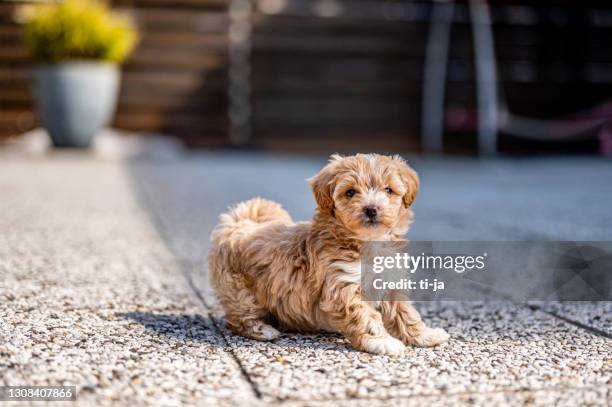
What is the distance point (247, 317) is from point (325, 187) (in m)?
0.56

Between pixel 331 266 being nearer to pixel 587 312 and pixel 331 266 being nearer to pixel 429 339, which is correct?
pixel 429 339

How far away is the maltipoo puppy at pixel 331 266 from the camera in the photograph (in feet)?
8.28

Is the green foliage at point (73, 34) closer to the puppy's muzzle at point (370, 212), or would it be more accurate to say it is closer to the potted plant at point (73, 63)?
the potted plant at point (73, 63)

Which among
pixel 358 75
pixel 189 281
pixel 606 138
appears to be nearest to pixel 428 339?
pixel 189 281

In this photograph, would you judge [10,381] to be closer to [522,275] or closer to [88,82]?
[522,275]

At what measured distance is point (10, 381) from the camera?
2.09m

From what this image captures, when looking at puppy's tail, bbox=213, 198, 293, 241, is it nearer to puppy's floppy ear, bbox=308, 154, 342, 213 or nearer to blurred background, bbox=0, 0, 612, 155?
puppy's floppy ear, bbox=308, 154, 342, 213

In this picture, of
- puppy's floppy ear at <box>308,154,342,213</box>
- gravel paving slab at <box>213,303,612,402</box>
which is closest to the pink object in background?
gravel paving slab at <box>213,303,612,402</box>

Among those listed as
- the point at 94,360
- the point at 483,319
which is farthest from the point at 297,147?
the point at 94,360

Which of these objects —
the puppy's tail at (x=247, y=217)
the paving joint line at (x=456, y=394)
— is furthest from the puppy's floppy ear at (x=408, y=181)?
the paving joint line at (x=456, y=394)

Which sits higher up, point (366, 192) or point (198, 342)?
point (366, 192)

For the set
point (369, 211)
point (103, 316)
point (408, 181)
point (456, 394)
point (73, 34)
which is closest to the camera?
point (456, 394)

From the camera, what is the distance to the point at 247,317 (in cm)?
271

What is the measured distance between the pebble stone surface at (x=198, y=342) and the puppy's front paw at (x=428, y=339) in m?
0.04
